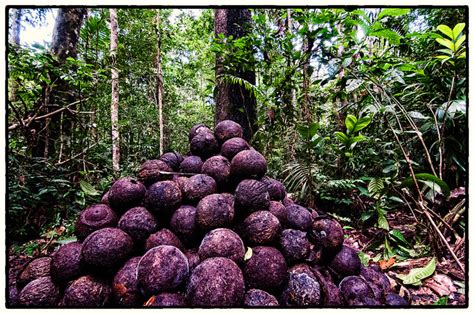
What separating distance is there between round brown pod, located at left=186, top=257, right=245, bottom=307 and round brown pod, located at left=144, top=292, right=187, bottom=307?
0.07m

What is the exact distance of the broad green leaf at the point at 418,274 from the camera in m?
1.79

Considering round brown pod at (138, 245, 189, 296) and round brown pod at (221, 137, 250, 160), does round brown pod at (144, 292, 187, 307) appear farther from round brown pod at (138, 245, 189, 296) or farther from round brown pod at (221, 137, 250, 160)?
round brown pod at (221, 137, 250, 160)

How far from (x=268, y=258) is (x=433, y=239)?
148cm

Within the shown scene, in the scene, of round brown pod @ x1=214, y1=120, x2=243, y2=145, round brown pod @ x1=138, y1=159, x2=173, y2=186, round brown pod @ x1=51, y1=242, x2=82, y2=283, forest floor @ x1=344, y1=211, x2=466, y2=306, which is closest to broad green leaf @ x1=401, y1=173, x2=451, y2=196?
forest floor @ x1=344, y1=211, x2=466, y2=306

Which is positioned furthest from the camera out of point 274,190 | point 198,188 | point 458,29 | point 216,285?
point 274,190

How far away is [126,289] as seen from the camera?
4.97 feet

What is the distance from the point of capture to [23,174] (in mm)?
2537

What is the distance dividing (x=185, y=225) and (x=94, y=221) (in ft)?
2.39

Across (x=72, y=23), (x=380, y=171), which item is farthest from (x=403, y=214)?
(x=72, y=23)

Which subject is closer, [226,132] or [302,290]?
[302,290]

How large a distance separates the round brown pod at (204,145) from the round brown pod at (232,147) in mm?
143

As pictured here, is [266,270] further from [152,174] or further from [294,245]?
Result: [152,174]

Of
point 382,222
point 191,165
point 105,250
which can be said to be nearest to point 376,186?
point 382,222

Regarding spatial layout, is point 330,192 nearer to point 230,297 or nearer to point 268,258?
point 268,258
